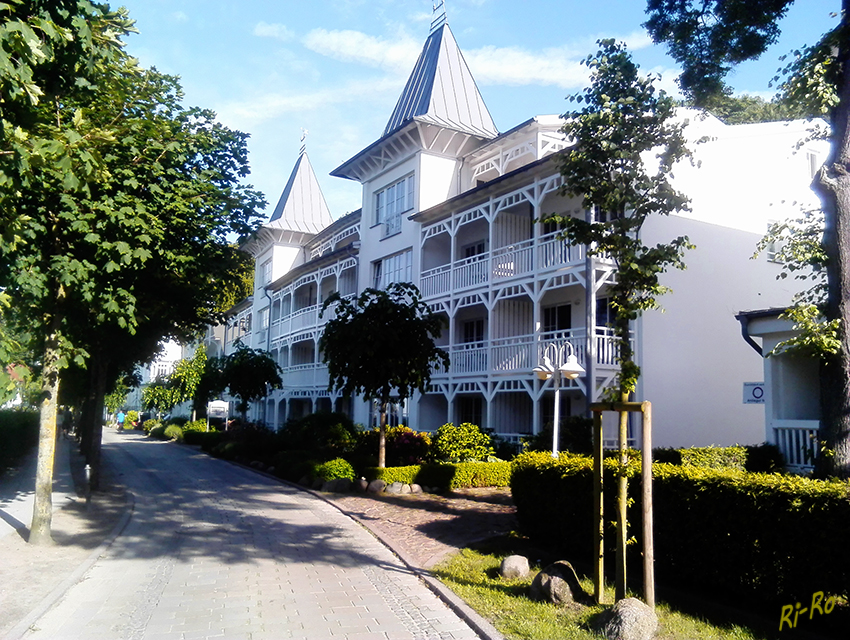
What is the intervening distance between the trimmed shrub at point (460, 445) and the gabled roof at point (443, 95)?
13.2 metres

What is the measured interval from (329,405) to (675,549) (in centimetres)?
3040

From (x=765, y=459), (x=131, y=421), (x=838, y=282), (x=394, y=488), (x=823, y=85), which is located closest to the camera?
(x=838, y=282)

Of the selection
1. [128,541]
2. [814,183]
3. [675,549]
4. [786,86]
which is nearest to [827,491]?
[675,549]

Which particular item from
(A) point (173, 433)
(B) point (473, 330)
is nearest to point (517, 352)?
(B) point (473, 330)

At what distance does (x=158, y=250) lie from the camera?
11711 millimetres

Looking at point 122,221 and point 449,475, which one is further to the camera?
point 449,475

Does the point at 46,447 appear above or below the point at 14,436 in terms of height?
above

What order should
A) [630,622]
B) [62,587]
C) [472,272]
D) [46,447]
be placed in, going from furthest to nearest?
[472,272] < [46,447] < [62,587] < [630,622]

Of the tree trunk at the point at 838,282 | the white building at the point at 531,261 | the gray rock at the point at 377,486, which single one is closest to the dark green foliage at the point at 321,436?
the white building at the point at 531,261

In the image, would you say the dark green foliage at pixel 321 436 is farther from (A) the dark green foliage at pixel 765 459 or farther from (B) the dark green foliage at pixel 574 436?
(A) the dark green foliage at pixel 765 459

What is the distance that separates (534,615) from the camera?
6992 millimetres

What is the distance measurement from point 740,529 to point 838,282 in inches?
131

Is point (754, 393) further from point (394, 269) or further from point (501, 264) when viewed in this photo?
point (394, 269)

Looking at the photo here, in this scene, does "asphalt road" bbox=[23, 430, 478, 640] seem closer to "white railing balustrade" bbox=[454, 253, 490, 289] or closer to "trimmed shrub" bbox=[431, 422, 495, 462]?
"trimmed shrub" bbox=[431, 422, 495, 462]
